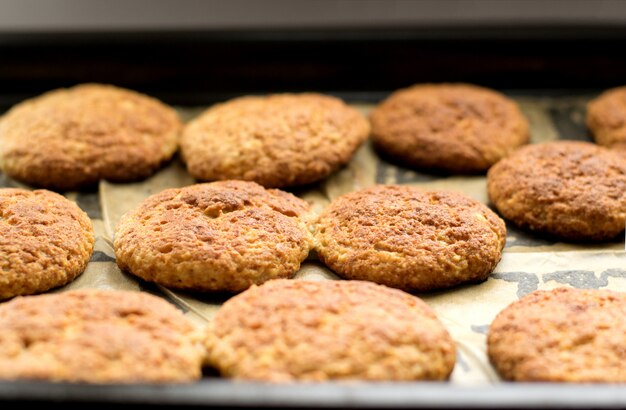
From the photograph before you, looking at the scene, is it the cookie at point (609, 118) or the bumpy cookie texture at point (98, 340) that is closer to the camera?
the bumpy cookie texture at point (98, 340)

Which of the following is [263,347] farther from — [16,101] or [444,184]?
[16,101]

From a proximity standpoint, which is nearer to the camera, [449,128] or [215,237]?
[215,237]

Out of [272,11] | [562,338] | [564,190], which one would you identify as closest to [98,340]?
[562,338]

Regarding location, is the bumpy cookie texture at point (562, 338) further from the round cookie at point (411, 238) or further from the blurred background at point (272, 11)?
the blurred background at point (272, 11)

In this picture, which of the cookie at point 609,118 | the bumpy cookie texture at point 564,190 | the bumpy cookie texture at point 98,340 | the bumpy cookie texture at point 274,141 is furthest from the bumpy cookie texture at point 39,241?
the cookie at point 609,118

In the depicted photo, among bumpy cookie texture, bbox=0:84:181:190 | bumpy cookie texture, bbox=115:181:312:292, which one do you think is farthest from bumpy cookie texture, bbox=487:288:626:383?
bumpy cookie texture, bbox=0:84:181:190

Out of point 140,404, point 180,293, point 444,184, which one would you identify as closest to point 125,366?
point 140,404

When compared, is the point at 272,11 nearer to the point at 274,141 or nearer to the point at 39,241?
the point at 274,141
